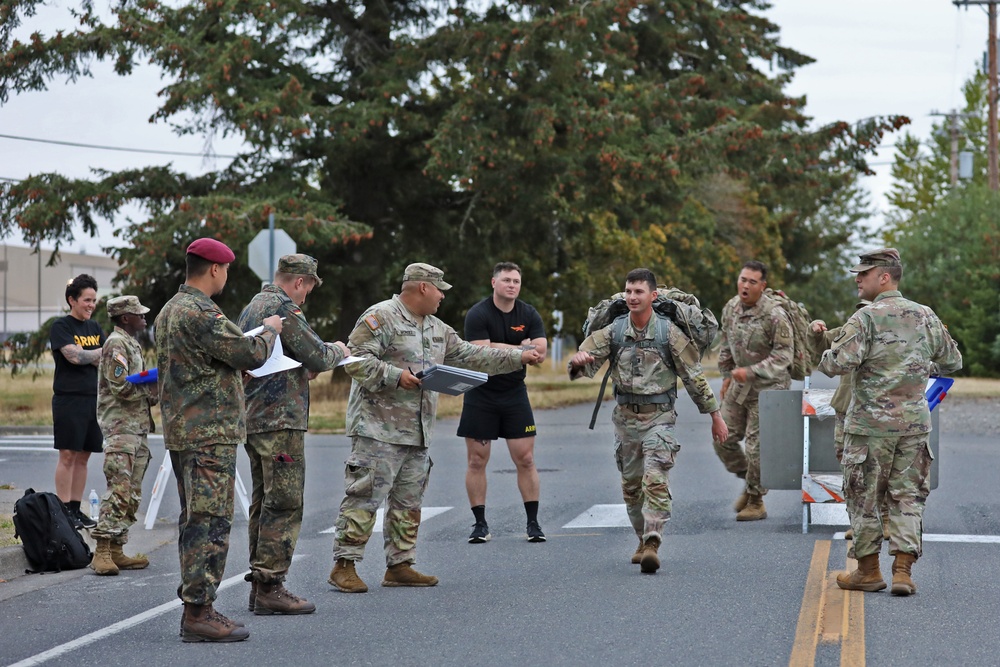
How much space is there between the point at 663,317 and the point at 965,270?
35.4 metres

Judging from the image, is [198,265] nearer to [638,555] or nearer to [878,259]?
[638,555]

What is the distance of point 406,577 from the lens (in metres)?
8.36

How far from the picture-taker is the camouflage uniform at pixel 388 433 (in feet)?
27.0

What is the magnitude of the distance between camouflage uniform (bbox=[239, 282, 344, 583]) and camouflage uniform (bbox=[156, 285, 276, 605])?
1.85 feet

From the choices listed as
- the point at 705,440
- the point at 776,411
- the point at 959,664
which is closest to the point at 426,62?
the point at 705,440

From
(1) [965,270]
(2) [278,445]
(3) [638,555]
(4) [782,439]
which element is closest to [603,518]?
(4) [782,439]

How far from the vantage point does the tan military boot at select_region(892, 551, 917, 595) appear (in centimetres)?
780

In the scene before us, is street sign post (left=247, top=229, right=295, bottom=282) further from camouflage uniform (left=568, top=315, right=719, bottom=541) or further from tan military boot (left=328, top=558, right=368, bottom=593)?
tan military boot (left=328, top=558, right=368, bottom=593)

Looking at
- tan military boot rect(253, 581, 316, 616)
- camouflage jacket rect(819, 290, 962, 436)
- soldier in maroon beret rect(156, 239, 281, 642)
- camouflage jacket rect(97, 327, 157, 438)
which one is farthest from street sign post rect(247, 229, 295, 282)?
soldier in maroon beret rect(156, 239, 281, 642)

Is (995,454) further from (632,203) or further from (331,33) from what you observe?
(331,33)

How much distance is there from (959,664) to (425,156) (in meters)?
22.7

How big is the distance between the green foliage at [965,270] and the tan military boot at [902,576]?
3537 centimetres

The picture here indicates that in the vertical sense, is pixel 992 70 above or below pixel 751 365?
above

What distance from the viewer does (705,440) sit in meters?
19.4
